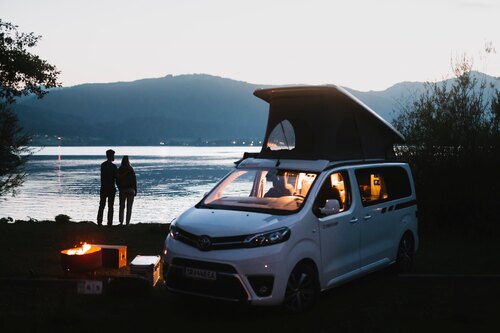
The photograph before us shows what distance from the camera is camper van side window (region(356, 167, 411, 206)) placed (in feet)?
29.4

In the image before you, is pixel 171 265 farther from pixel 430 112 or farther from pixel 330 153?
pixel 430 112

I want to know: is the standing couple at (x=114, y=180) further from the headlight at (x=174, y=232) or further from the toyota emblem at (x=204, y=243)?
the toyota emblem at (x=204, y=243)

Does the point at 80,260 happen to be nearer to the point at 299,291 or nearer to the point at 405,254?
the point at 299,291

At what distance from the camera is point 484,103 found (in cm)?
1792

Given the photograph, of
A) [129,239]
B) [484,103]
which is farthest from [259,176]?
[484,103]

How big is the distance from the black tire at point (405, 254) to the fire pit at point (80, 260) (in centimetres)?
507

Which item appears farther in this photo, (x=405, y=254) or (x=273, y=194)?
(x=405, y=254)

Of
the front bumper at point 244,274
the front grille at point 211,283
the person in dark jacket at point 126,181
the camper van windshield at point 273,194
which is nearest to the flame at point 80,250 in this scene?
the camper van windshield at point 273,194

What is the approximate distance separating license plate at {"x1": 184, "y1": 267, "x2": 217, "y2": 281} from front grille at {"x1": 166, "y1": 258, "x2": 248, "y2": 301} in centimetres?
4

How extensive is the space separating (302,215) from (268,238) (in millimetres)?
650

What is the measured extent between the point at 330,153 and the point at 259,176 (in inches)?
50.0

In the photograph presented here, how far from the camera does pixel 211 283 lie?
7.01m

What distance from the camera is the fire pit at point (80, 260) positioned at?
8883 mm

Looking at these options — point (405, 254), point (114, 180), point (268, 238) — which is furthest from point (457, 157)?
point (268, 238)
